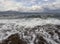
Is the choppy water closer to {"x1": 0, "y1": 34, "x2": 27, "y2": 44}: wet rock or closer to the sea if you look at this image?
the sea

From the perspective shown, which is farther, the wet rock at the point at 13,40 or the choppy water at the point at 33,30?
the choppy water at the point at 33,30

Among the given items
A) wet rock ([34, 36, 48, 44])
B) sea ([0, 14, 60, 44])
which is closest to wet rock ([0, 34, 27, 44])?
sea ([0, 14, 60, 44])

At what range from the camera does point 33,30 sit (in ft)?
15.7

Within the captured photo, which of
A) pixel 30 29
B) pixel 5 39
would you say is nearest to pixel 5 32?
pixel 5 39

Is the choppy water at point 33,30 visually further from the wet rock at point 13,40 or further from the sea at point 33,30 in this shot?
the wet rock at point 13,40

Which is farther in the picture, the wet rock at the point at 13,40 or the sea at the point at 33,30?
the sea at the point at 33,30

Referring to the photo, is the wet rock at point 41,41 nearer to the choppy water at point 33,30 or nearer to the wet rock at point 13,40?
the choppy water at point 33,30

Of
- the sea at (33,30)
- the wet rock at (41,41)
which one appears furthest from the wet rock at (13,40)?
the wet rock at (41,41)

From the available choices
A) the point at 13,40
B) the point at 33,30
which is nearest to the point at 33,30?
the point at 33,30

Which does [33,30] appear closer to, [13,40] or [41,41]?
[41,41]

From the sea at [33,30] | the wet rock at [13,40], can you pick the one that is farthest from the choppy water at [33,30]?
the wet rock at [13,40]

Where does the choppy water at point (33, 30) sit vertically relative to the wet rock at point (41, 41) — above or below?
above

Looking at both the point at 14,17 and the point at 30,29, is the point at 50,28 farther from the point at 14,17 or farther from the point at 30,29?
the point at 14,17

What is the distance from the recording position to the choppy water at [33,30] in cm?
438
